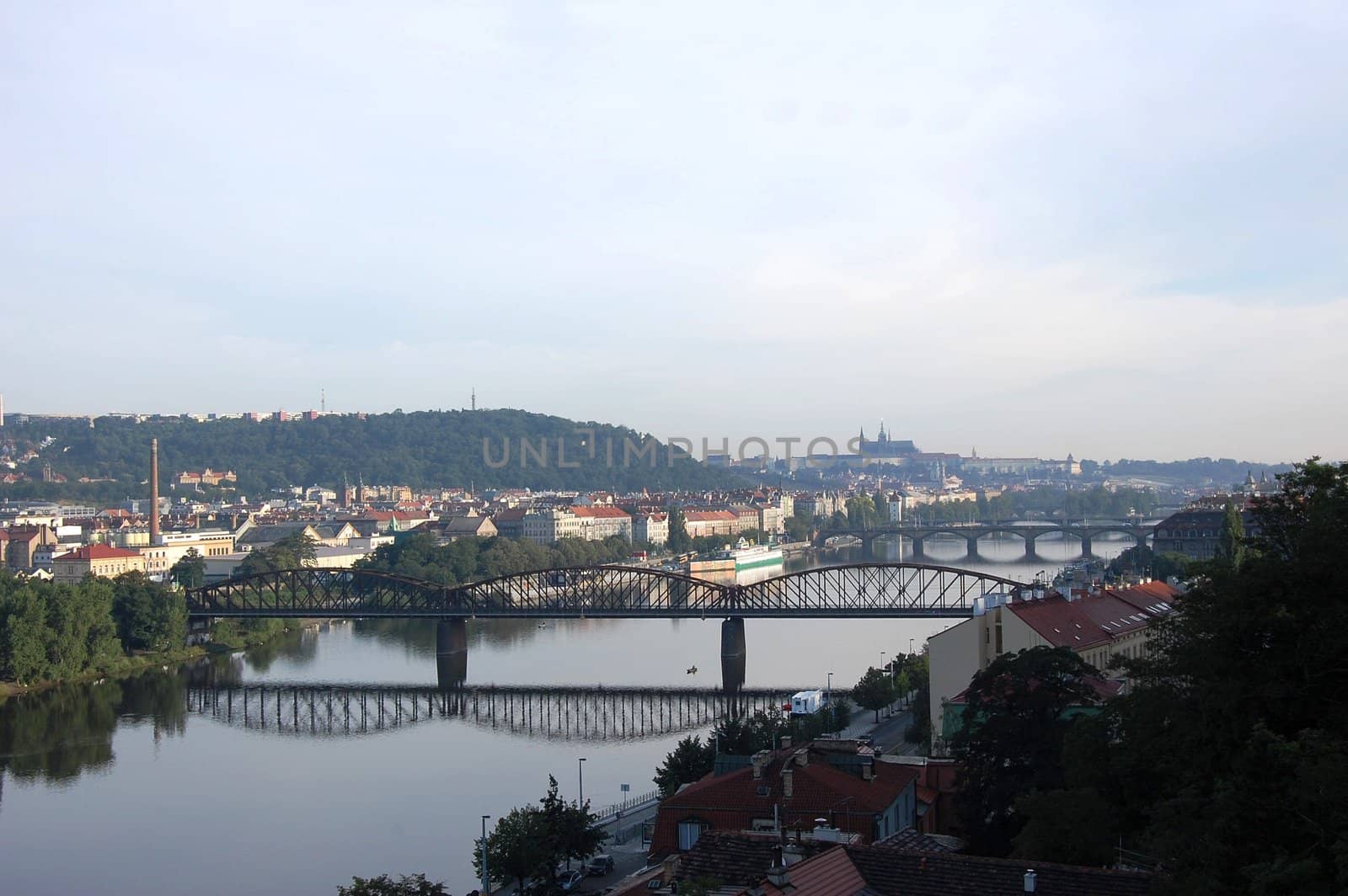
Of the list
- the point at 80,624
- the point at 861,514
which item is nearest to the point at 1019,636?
the point at 80,624

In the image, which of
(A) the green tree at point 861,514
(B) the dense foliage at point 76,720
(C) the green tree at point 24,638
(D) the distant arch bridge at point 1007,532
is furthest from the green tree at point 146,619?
(A) the green tree at point 861,514

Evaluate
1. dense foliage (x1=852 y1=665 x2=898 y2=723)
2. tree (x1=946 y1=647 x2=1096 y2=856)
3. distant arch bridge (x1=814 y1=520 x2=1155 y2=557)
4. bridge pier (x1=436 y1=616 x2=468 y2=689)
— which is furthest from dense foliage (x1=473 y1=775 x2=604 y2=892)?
distant arch bridge (x1=814 y1=520 x2=1155 y2=557)

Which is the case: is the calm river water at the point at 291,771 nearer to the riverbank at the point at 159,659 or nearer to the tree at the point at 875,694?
the riverbank at the point at 159,659

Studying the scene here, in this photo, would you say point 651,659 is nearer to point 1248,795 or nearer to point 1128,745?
point 1128,745

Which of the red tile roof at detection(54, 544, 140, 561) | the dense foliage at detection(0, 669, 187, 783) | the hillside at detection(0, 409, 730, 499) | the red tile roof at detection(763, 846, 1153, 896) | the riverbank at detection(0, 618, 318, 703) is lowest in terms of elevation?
the dense foliage at detection(0, 669, 187, 783)

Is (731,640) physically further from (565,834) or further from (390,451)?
(390,451)

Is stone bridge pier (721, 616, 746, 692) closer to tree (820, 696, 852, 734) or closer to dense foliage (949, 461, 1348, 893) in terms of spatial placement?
tree (820, 696, 852, 734)

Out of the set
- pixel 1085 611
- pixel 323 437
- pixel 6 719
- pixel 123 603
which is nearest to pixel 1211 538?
pixel 1085 611
